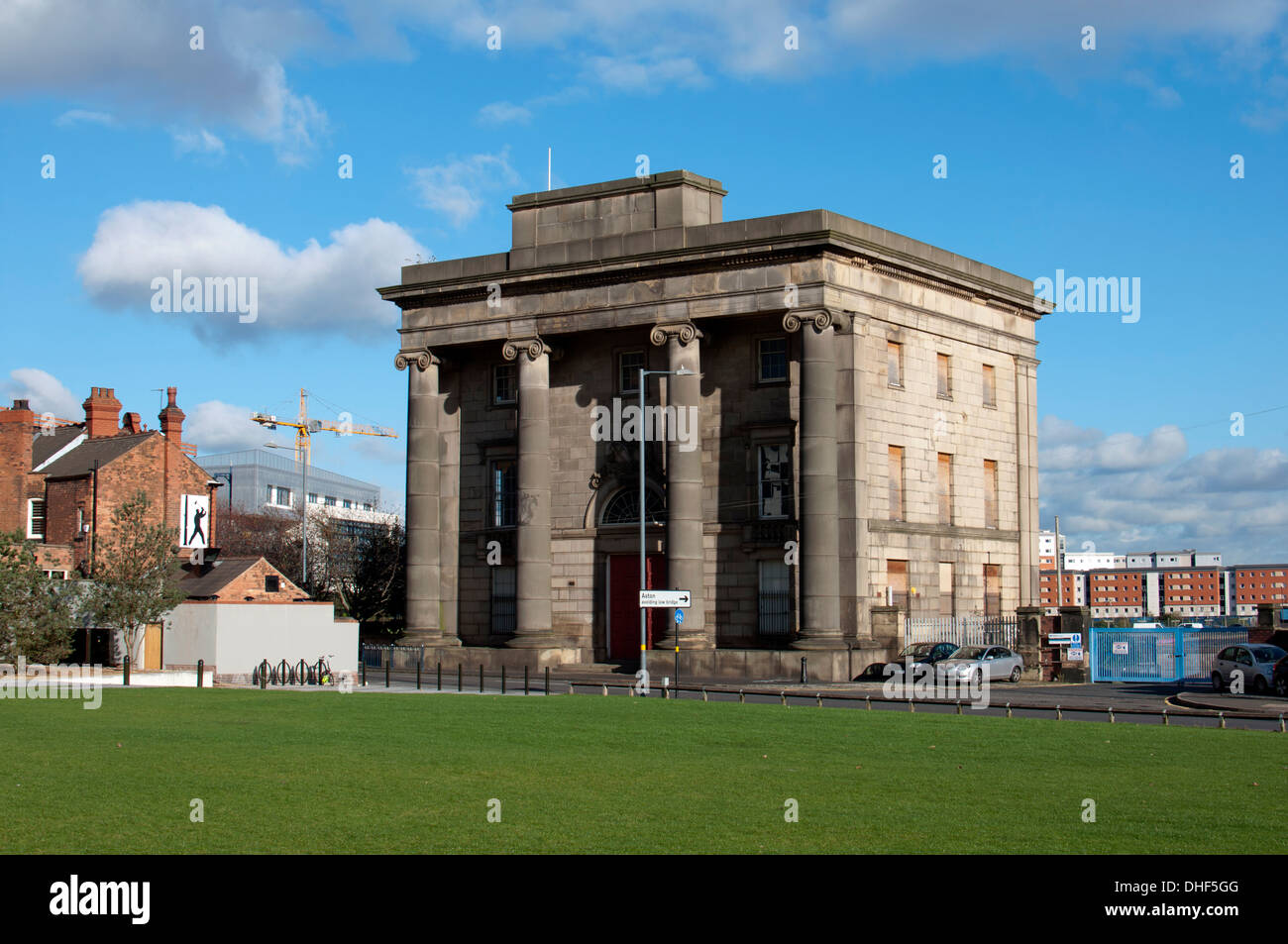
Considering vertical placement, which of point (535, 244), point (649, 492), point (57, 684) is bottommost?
point (57, 684)

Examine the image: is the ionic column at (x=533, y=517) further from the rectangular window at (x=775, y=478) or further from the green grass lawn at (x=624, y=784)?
the green grass lawn at (x=624, y=784)

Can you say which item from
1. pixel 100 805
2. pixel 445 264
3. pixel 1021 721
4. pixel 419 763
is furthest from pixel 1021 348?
pixel 100 805

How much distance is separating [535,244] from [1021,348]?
19696mm

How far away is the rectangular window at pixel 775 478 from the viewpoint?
49188 mm

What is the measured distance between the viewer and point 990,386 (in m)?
55.9

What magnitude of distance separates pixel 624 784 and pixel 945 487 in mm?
37486

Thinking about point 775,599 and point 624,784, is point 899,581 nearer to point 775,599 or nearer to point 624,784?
point 775,599

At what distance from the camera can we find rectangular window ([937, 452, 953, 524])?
52906mm

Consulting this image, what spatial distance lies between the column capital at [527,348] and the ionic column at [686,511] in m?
5.96

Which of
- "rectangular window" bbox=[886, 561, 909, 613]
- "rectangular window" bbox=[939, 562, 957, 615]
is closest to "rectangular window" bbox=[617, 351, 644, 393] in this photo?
"rectangular window" bbox=[886, 561, 909, 613]

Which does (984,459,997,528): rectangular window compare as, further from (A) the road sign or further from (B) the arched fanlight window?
(A) the road sign

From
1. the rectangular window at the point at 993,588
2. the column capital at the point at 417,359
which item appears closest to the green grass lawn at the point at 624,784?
the rectangular window at the point at 993,588
